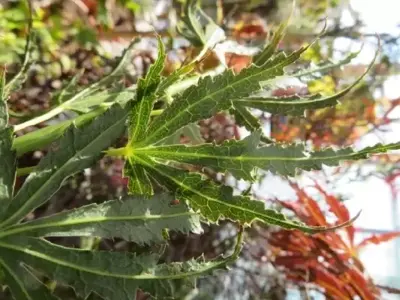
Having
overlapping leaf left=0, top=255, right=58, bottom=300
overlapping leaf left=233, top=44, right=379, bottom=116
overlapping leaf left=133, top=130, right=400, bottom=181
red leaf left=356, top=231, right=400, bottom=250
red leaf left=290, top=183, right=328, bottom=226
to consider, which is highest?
red leaf left=356, top=231, right=400, bottom=250

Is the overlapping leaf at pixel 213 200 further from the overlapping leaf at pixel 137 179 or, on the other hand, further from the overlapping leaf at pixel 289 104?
the overlapping leaf at pixel 289 104

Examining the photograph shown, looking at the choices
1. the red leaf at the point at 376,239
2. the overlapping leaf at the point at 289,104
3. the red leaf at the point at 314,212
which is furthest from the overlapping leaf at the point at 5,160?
the red leaf at the point at 376,239

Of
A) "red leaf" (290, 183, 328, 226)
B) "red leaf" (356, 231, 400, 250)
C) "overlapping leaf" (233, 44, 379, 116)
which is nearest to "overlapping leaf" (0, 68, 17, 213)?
"overlapping leaf" (233, 44, 379, 116)

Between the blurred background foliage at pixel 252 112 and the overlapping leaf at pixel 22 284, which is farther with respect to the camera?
the blurred background foliage at pixel 252 112

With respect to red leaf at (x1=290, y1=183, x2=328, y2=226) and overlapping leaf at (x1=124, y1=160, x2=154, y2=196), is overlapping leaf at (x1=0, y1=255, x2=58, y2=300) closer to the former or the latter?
overlapping leaf at (x1=124, y1=160, x2=154, y2=196)

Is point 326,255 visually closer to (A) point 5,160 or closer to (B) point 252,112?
(B) point 252,112

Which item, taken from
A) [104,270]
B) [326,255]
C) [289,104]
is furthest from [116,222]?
[326,255]
